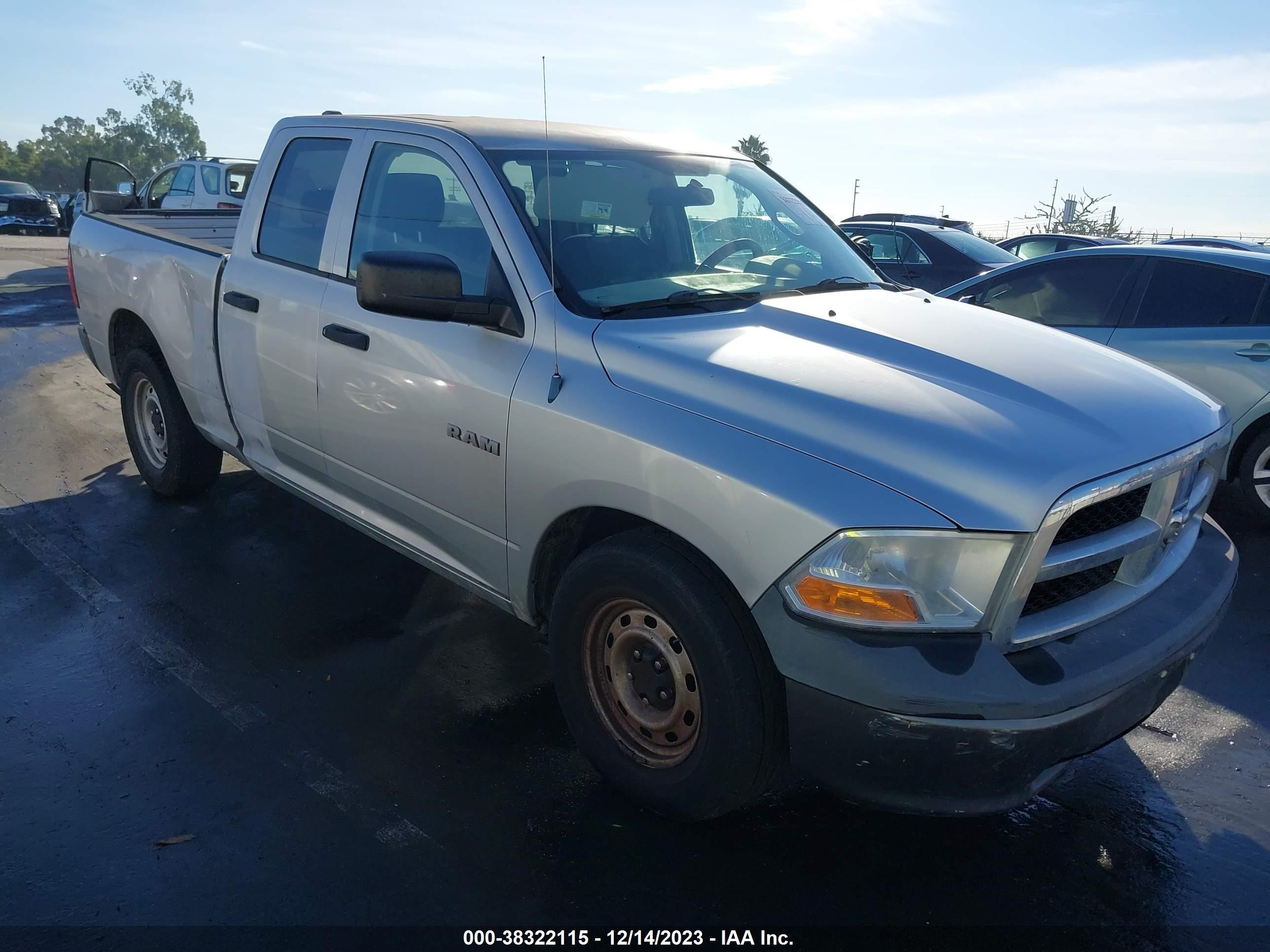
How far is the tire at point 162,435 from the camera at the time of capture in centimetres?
525

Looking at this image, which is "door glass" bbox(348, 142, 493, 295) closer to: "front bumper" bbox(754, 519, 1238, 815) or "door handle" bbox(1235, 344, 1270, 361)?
"front bumper" bbox(754, 519, 1238, 815)

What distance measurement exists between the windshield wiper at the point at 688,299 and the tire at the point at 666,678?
77 centimetres

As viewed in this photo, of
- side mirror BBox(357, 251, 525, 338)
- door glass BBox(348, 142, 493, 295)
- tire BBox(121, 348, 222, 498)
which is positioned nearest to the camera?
side mirror BBox(357, 251, 525, 338)

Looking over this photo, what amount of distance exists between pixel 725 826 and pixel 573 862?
1.55 ft

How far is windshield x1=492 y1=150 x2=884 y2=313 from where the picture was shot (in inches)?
128

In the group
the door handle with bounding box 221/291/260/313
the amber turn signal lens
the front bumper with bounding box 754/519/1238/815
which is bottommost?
the front bumper with bounding box 754/519/1238/815

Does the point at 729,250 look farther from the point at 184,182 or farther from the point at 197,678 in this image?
the point at 184,182

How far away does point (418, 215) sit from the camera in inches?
144

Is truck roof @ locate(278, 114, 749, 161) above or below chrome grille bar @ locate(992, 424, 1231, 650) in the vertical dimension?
above

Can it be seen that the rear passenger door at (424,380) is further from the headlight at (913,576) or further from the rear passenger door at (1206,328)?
the rear passenger door at (1206,328)

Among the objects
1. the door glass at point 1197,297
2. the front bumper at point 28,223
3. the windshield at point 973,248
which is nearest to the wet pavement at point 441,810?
the door glass at point 1197,297

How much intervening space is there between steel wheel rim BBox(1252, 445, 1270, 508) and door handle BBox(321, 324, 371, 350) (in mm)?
4934

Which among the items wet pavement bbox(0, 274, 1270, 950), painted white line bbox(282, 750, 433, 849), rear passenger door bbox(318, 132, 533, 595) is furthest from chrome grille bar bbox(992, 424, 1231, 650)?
painted white line bbox(282, 750, 433, 849)

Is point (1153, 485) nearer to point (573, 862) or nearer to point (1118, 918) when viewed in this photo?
point (1118, 918)
